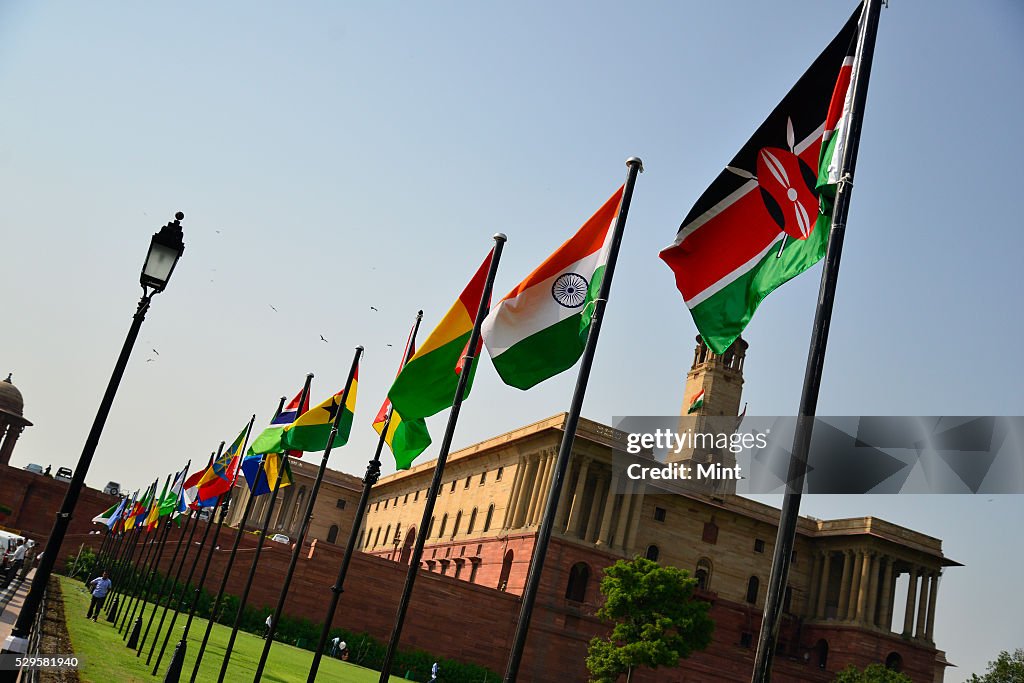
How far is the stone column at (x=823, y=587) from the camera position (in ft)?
206

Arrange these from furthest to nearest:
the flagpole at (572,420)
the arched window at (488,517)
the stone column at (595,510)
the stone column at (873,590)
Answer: the arched window at (488,517), the stone column at (873,590), the stone column at (595,510), the flagpole at (572,420)

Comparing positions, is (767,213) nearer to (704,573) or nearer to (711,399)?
(704,573)

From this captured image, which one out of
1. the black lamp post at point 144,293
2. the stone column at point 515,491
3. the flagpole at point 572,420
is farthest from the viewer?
the stone column at point 515,491

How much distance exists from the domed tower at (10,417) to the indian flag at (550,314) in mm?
62570

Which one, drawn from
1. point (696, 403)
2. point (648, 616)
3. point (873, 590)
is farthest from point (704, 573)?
point (648, 616)

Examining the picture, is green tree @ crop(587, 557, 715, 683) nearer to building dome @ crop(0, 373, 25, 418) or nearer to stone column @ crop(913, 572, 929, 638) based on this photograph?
stone column @ crop(913, 572, 929, 638)

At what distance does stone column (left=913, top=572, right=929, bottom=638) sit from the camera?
6141 cm

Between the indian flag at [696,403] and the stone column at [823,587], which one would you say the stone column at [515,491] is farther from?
the stone column at [823,587]

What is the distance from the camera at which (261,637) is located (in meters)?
41.3

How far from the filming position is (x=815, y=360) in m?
7.09

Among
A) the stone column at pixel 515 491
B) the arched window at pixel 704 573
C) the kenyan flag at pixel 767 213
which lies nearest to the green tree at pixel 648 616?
the stone column at pixel 515 491

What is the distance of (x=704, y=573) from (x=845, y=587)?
10365 mm

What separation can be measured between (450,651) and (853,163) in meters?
43.0

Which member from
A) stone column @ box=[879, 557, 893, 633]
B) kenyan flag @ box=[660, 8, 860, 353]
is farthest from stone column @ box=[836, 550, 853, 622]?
kenyan flag @ box=[660, 8, 860, 353]
